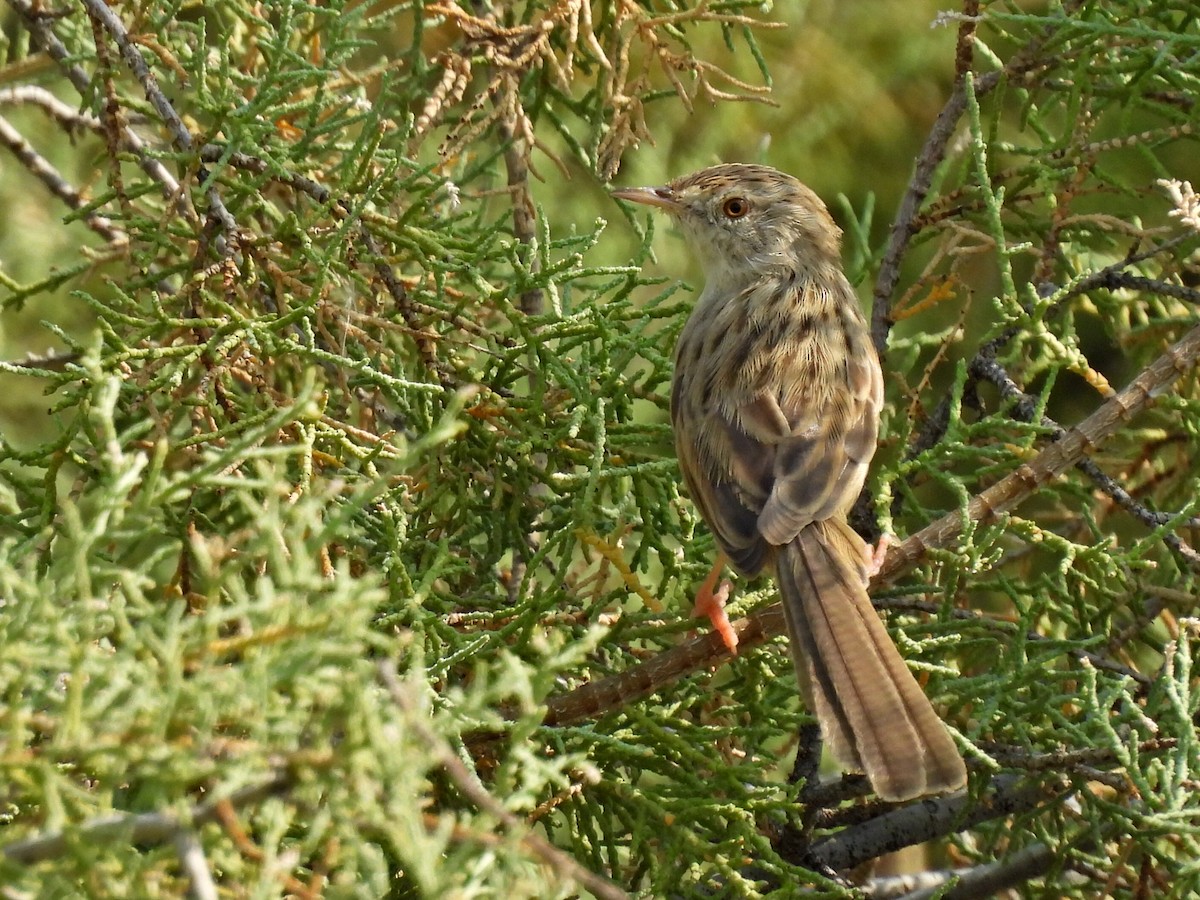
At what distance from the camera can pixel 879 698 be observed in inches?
127

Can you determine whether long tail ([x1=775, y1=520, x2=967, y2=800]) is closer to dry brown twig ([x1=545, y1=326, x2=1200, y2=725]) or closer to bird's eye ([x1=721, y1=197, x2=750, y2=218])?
dry brown twig ([x1=545, y1=326, x2=1200, y2=725])

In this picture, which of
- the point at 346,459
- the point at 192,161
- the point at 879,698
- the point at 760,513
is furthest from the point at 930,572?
the point at 192,161

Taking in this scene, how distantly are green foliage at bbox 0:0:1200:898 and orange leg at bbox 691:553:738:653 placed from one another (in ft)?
0.26

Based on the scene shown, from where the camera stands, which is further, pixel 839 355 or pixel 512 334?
pixel 839 355

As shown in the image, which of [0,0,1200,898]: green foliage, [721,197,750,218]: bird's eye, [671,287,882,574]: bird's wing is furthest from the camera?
[721,197,750,218]: bird's eye

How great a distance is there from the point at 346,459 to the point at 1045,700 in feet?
6.42

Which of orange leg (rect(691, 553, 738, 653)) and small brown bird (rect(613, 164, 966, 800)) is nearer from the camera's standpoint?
small brown bird (rect(613, 164, 966, 800))

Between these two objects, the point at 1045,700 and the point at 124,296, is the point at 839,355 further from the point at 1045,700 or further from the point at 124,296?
the point at 124,296

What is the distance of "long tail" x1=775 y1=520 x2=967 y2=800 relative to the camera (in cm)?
311

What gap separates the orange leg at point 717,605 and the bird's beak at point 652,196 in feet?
4.90

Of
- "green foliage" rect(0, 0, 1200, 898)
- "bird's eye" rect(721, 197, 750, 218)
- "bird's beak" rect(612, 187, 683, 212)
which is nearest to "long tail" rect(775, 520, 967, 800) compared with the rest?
"green foliage" rect(0, 0, 1200, 898)

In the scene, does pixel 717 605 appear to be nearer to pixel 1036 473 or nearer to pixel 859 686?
pixel 859 686

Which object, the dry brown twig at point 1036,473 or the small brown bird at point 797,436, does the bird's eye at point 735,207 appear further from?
the dry brown twig at point 1036,473

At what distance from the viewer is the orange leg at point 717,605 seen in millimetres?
3352
